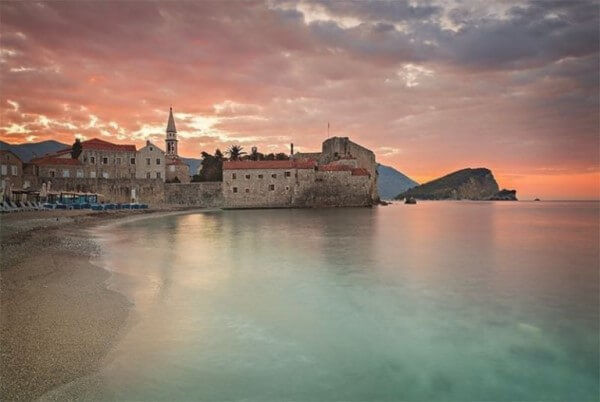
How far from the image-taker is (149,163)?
51.7 metres

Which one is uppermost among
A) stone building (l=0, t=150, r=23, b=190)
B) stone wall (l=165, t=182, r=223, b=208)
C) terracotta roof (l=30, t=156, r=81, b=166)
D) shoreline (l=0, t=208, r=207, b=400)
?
terracotta roof (l=30, t=156, r=81, b=166)

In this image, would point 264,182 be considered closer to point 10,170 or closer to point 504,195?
point 10,170

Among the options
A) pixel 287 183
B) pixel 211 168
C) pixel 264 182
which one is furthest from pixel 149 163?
pixel 287 183

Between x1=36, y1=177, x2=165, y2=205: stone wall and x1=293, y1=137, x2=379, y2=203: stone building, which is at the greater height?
x1=293, y1=137, x2=379, y2=203: stone building

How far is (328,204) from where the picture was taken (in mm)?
54906

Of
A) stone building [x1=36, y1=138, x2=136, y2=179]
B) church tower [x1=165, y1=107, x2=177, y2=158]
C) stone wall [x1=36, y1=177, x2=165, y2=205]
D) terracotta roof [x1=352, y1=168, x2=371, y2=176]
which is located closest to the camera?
stone wall [x1=36, y1=177, x2=165, y2=205]

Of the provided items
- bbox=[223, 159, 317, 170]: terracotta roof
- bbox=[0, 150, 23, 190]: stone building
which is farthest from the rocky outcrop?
bbox=[0, 150, 23, 190]: stone building

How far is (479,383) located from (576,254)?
15.8 meters

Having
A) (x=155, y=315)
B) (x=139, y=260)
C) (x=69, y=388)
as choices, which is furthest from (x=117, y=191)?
(x=69, y=388)

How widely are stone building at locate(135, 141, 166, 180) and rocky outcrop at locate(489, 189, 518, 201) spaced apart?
15720 cm

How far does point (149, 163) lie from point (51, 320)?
48767 millimetres

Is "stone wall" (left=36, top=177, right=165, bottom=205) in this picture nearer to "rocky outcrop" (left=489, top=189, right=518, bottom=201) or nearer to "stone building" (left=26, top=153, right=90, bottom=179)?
"stone building" (left=26, top=153, right=90, bottom=179)

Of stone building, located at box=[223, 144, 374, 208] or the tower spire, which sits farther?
the tower spire

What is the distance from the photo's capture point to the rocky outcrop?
16912 centimetres
